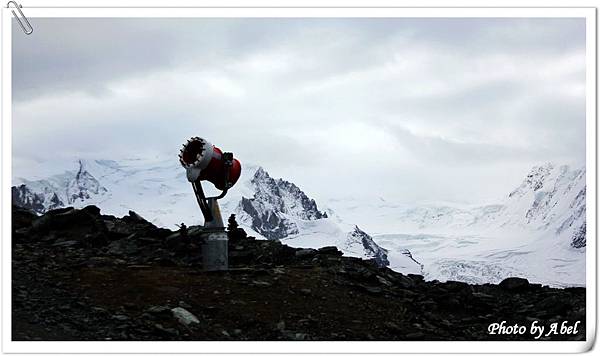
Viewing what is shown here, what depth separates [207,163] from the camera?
1554 centimetres

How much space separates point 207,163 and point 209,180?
54cm

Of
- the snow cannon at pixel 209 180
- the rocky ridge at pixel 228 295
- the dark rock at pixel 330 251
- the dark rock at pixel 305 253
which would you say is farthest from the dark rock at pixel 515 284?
the snow cannon at pixel 209 180

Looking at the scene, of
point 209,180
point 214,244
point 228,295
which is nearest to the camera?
point 228,295

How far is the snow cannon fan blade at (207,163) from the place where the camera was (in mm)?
15477

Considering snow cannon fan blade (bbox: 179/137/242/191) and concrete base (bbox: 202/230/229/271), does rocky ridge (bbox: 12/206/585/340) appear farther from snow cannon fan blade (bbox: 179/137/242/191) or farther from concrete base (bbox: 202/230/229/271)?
snow cannon fan blade (bbox: 179/137/242/191)

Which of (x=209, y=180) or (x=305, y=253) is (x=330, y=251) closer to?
(x=305, y=253)

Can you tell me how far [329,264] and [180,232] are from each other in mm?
3844

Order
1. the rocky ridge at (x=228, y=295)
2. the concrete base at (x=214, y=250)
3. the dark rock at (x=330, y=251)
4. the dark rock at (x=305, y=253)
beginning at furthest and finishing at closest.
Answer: the dark rock at (x=330, y=251)
the dark rock at (x=305, y=253)
the concrete base at (x=214, y=250)
the rocky ridge at (x=228, y=295)

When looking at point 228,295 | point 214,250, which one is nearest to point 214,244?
point 214,250

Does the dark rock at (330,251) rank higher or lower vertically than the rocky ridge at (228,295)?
higher

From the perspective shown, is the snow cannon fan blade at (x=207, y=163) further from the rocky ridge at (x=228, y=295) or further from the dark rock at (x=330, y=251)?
the dark rock at (x=330, y=251)

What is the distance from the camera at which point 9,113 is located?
11.9 meters
